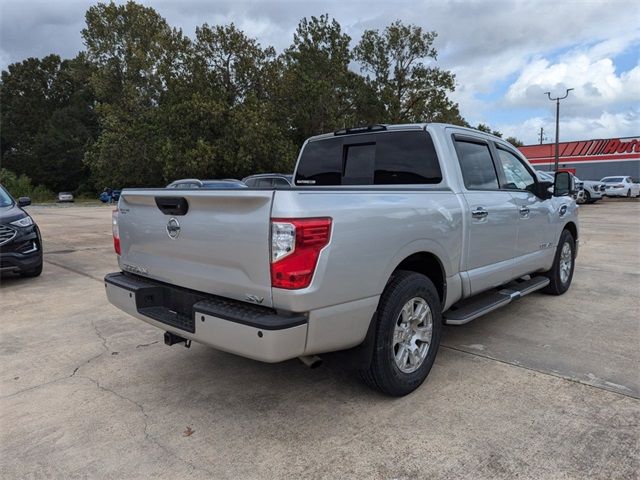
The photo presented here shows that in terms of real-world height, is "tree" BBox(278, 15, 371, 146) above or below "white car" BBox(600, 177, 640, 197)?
above

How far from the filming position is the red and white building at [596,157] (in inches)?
1565

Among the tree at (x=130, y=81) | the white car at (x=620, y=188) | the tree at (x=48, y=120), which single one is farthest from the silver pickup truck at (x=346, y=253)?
the tree at (x=48, y=120)

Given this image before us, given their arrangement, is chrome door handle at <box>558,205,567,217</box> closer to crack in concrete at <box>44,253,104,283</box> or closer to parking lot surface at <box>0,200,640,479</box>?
parking lot surface at <box>0,200,640,479</box>

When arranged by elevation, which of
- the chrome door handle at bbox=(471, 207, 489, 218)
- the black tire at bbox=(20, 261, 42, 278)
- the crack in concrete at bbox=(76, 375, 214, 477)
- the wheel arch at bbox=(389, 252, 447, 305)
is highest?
the chrome door handle at bbox=(471, 207, 489, 218)

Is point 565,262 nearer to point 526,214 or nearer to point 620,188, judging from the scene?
point 526,214

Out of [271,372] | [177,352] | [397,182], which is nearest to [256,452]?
[271,372]

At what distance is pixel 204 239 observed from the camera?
2941mm

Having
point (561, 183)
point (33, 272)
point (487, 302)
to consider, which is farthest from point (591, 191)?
point (33, 272)

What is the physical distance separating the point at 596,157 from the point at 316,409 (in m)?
46.1

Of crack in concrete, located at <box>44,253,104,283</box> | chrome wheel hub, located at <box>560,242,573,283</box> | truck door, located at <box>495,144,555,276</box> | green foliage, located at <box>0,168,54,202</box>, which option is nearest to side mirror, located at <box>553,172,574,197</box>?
truck door, located at <box>495,144,555,276</box>

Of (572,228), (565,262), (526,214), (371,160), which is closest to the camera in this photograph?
(371,160)

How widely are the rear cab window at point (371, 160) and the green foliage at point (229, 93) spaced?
2879 centimetres

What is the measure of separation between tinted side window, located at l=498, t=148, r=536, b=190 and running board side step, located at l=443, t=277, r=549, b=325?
99 cm

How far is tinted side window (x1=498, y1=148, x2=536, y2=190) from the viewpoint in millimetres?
4762
